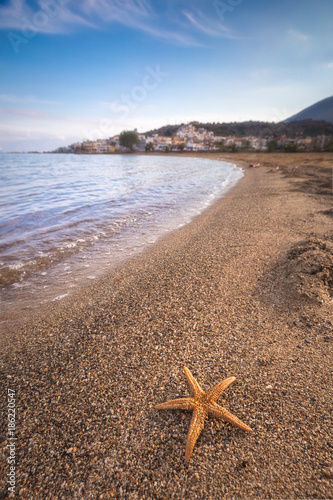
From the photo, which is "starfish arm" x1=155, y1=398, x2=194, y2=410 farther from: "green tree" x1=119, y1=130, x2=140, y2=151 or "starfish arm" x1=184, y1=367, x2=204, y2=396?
"green tree" x1=119, y1=130, x2=140, y2=151

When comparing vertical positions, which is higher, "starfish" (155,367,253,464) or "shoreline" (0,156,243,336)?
"starfish" (155,367,253,464)

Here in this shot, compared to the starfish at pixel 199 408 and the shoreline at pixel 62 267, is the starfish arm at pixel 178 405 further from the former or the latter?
the shoreline at pixel 62 267

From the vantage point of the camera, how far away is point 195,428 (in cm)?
243

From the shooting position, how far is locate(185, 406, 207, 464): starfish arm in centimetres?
232

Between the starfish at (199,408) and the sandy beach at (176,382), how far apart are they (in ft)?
0.72

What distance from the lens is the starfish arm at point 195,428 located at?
7.61 feet

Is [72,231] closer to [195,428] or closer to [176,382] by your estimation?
[176,382]

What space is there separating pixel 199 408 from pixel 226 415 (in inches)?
12.7

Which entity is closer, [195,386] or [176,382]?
[195,386]

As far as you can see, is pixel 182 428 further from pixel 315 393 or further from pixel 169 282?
pixel 169 282

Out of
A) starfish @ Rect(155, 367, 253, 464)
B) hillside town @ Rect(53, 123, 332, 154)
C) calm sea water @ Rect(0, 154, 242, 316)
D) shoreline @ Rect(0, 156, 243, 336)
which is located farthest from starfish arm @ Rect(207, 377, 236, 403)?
hillside town @ Rect(53, 123, 332, 154)

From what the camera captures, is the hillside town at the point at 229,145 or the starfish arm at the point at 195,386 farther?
the hillside town at the point at 229,145

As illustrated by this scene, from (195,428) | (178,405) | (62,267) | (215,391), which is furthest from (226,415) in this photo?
(62,267)

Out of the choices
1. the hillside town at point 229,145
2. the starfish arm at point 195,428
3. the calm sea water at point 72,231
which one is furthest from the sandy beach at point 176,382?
the hillside town at point 229,145
